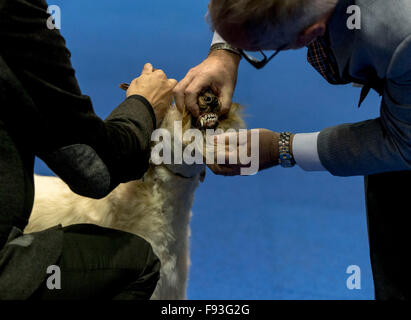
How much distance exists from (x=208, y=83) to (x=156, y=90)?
0.15m

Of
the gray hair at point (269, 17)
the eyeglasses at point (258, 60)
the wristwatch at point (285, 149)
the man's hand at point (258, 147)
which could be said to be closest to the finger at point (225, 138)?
the man's hand at point (258, 147)

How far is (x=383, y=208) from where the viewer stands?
1.18m

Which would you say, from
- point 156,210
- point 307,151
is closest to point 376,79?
point 307,151

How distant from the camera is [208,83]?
3.57 feet

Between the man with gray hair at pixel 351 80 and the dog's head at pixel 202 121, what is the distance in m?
0.02

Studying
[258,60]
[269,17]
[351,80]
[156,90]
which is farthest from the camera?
[156,90]

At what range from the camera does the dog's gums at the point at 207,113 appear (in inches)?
41.6

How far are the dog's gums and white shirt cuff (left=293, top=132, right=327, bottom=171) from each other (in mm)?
225

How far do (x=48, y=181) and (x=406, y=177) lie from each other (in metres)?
1.20

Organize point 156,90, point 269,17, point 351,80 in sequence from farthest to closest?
point 156,90 < point 351,80 < point 269,17

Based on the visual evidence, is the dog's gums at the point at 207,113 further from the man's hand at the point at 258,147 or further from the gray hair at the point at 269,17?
the gray hair at the point at 269,17

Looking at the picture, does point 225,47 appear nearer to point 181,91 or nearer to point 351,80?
point 181,91

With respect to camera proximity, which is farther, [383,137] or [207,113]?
[207,113]
